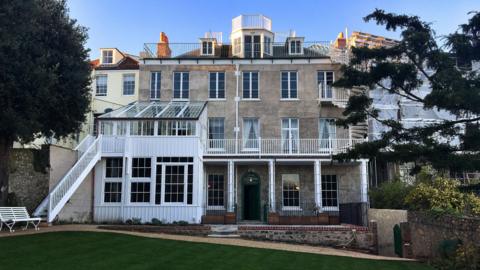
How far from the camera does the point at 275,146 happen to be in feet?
85.3

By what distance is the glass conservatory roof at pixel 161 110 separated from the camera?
22.0m

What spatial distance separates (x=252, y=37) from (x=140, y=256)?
19.3 m

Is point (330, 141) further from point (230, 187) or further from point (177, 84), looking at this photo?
point (177, 84)

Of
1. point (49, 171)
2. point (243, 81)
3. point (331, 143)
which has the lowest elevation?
point (49, 171)

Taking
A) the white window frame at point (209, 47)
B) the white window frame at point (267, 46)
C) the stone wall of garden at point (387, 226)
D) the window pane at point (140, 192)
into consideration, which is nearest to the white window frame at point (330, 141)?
the white window frame at point (267, 46)

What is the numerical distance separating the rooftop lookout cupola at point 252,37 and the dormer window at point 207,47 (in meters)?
1.42

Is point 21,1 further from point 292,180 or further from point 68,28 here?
point 292,180

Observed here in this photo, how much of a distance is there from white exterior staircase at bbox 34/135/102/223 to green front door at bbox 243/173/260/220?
8449 millimetres

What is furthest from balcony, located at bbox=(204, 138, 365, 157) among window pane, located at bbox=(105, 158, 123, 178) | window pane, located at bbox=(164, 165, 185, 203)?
window pane, located at bbox=(105, 158, 123, 178)

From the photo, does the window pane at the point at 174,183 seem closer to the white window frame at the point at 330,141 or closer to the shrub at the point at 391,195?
the white window frame at the point at 330,141

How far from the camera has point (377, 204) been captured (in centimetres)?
2250

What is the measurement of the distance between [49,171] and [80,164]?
60.4 inches

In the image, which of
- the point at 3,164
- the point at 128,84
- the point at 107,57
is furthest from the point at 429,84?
the point at 107,57

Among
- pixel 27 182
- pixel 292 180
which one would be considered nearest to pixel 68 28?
pixel 27 182
